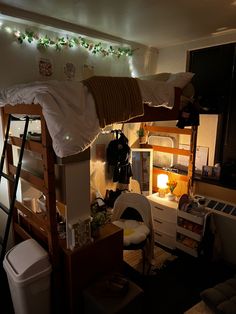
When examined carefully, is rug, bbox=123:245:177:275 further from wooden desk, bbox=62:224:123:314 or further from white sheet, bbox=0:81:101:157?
white sheet, bbox=0:81:101:157

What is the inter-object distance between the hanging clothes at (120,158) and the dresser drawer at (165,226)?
2.52 ft

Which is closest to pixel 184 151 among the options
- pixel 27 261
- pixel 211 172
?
pixel 211 172

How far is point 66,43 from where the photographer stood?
290 cm

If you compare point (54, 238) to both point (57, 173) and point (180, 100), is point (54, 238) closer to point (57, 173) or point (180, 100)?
point (57, 173)

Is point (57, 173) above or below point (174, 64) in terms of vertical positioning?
below

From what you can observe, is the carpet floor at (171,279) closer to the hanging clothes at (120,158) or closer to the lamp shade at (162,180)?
the lamp shade at (162,180)

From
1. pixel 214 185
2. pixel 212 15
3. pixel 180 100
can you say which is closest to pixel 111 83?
pixel 180 100

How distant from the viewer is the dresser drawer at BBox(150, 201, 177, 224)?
317 centimetres

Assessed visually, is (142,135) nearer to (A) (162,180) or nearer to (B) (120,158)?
(B) (120,158)

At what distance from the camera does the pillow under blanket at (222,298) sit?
2.04 metres

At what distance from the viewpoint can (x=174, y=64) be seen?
12.4 feet

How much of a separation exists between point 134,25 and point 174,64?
118 cm

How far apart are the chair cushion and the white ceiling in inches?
90.7

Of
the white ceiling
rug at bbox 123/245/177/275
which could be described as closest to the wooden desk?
rug at bbox 123/245/177/275
